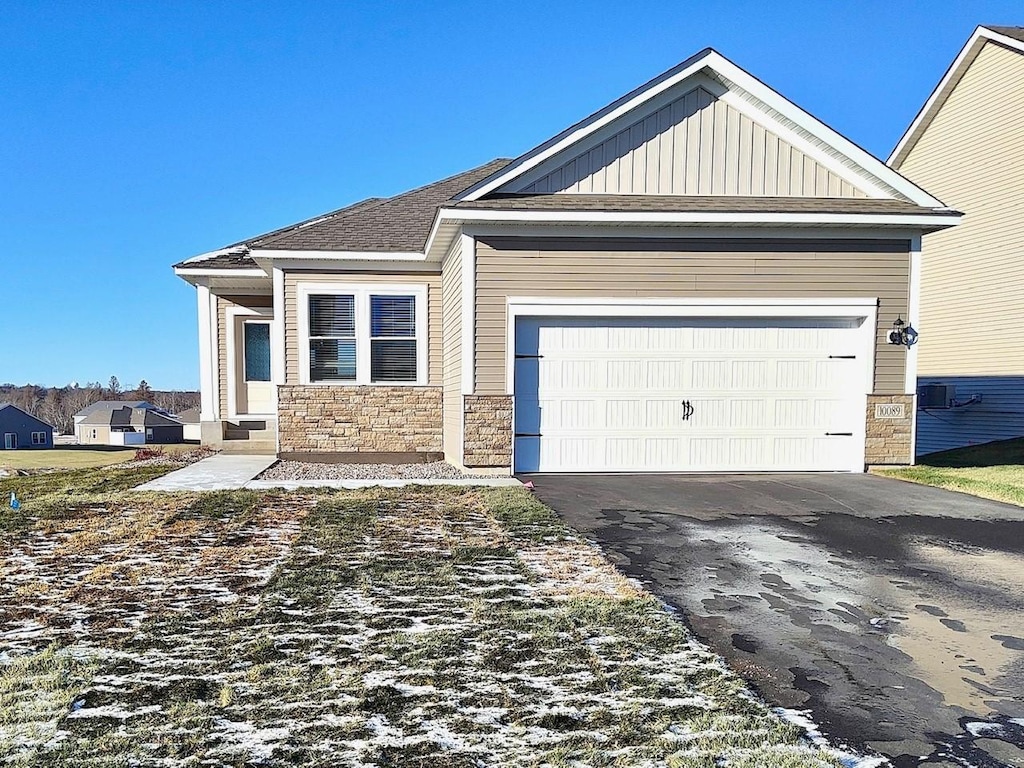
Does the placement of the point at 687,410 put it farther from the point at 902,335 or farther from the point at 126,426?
the point at 126,426

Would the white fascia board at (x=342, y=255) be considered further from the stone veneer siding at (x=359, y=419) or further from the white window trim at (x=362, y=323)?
the stone veneer siding at (x=359, y=419)

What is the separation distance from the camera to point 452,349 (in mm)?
9922

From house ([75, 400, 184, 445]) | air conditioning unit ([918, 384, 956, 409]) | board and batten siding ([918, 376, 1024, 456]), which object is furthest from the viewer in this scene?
house ([75, 400, 184, 445])

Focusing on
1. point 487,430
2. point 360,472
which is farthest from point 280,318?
point 487,430

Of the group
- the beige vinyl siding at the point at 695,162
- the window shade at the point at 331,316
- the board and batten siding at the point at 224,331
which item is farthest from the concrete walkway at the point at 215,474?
the beige vinyl siding at the point at 695,162

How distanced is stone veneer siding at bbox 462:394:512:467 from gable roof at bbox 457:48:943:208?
2.66 meters

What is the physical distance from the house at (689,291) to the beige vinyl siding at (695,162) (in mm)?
20

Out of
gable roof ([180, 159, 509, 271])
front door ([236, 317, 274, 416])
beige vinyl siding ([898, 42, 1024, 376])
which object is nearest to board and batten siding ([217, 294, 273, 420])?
front door ([236, 317, 274, 416])

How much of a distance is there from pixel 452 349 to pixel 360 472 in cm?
225

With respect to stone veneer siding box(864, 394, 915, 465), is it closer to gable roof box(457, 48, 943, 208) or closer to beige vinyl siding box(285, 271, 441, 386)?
gable roof box(457, 48, 943, 208)

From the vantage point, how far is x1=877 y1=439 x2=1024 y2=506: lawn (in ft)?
Result: 25.1

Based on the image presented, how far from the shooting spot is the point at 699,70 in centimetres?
888

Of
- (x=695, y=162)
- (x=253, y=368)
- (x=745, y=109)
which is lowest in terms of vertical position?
(x=253, y=368)

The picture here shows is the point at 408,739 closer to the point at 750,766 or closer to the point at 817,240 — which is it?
the point at 750,766
